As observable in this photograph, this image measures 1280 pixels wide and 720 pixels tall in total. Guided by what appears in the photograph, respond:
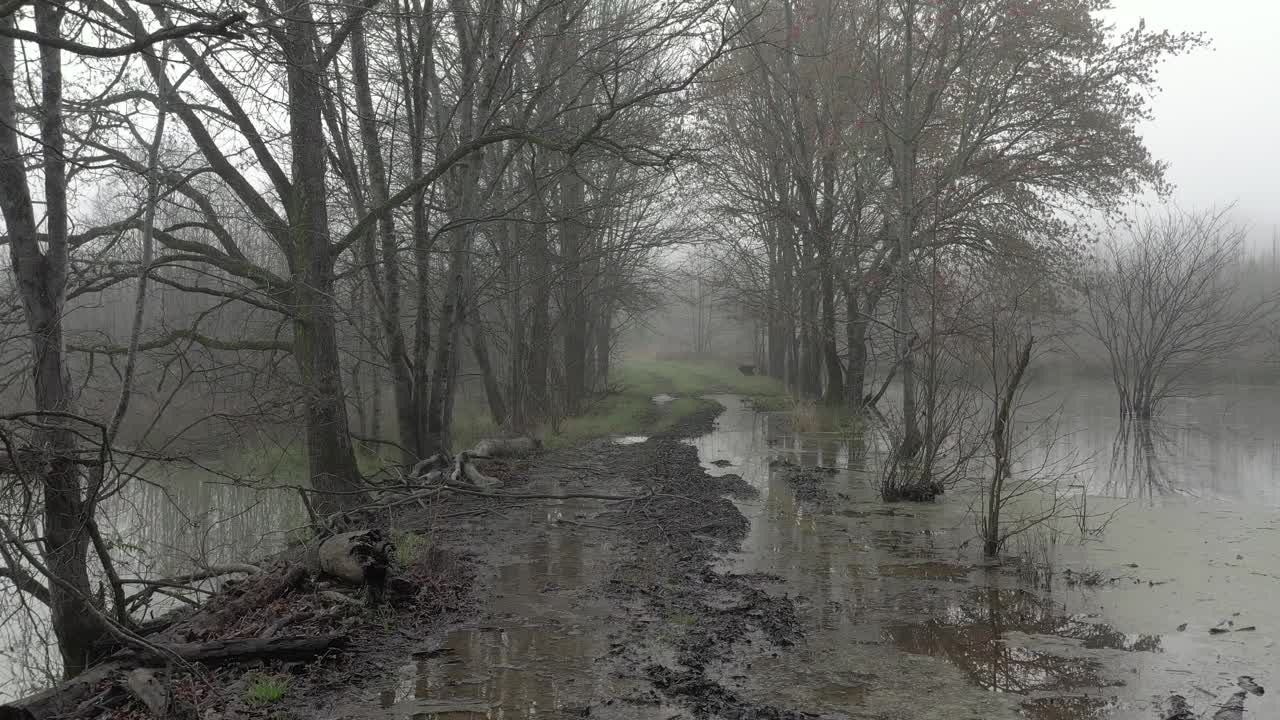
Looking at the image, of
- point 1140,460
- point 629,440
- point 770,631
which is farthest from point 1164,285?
point 770,631

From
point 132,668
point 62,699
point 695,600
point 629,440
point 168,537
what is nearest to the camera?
point 62,699

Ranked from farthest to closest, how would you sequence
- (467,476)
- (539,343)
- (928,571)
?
(539,343) → (467,476) → (928,571)

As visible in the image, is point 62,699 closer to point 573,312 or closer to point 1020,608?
point 1020,608

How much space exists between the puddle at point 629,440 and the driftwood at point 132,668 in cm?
1224

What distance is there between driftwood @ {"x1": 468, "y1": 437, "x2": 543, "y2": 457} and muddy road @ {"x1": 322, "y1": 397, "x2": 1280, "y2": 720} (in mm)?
3412

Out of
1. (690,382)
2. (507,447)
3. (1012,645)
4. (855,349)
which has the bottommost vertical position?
(1012,645)

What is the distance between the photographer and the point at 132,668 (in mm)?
4887

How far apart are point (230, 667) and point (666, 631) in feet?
8.33

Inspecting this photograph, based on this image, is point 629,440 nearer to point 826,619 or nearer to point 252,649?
point 826,619

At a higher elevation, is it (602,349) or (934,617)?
(602,349)

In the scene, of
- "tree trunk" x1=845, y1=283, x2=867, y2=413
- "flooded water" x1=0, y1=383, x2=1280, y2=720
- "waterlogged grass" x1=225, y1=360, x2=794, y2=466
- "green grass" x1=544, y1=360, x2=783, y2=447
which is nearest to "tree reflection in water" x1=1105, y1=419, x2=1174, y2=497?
"flooded water" x1=0, y1=383, x2=1280, y2=720

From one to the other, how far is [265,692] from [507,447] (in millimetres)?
9815

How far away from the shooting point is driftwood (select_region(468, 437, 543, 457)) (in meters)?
13.7

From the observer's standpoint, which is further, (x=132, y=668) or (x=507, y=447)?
(x=507, y=447)
